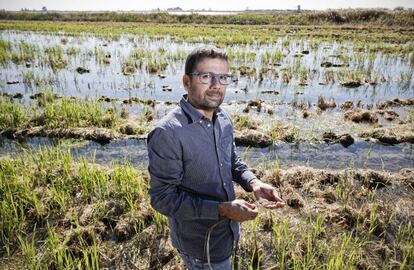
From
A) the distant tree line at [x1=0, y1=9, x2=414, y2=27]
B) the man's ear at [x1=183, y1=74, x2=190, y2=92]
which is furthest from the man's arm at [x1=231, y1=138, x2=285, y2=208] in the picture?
the distant tree line at [x1=0, y1=9, x2=414, y2=27]

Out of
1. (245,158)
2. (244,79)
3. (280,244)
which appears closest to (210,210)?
(280,244)

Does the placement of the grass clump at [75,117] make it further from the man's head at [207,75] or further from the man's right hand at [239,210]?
the man's right hand at [239,210]

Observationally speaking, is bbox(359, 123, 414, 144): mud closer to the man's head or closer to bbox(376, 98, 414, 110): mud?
bbox(376, 98, 414, 110): mud

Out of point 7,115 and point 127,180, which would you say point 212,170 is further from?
point 7,115

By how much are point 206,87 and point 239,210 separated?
2.36 feet

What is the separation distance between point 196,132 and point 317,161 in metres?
4.21

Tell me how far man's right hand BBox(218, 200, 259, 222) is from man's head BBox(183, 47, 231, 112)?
22.9 inches

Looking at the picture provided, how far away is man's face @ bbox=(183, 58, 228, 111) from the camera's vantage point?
182cm

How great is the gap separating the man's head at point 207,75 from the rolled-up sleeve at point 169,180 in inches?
12.1

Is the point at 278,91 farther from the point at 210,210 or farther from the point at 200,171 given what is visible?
the point at 210,210

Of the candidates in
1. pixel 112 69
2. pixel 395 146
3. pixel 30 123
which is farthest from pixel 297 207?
pixel 112 69

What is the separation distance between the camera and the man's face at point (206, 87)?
1815 mm

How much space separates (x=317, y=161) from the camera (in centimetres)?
553

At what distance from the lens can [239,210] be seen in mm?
1671
